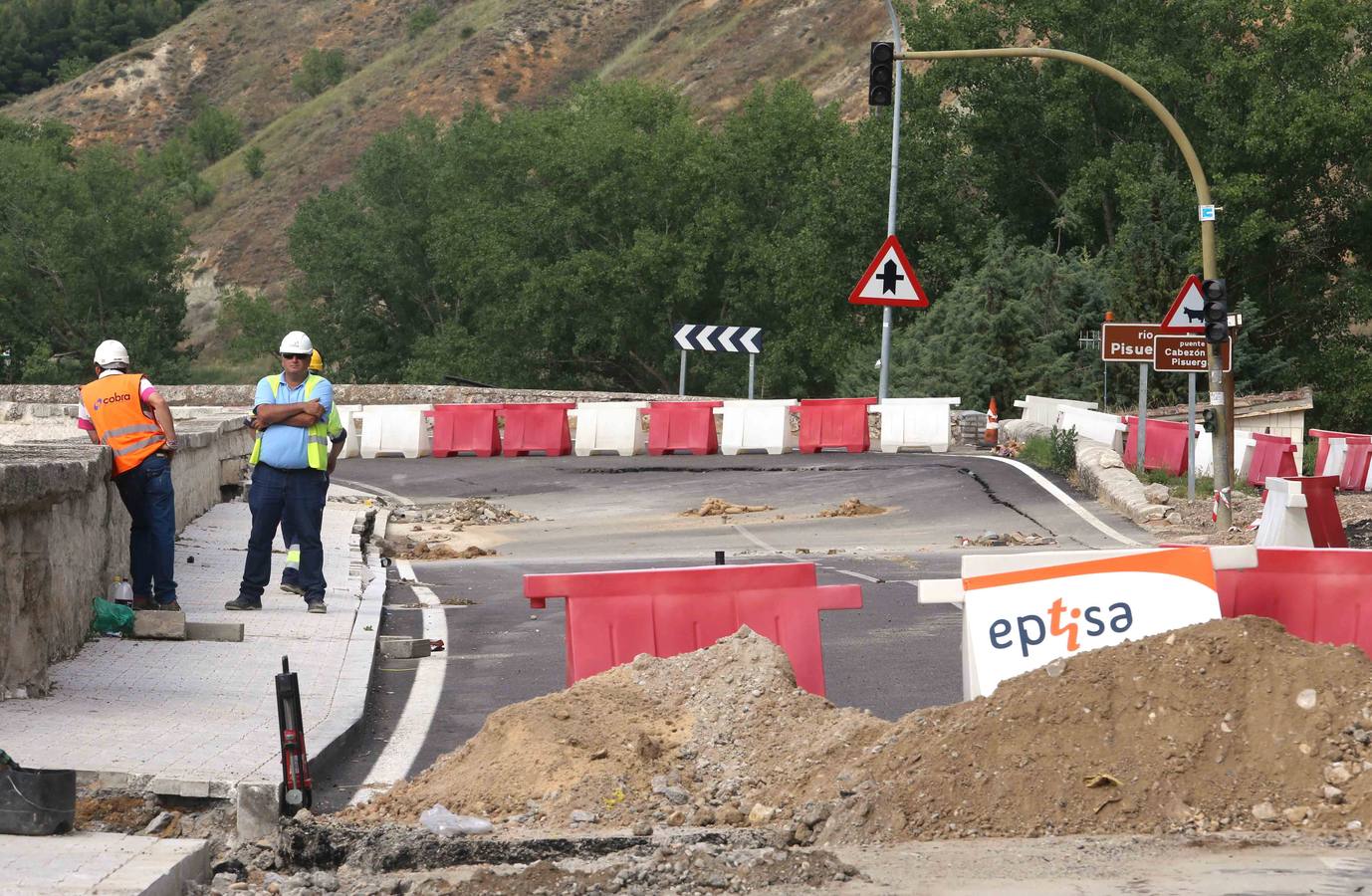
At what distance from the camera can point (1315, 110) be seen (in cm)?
4672

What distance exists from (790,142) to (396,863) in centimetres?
6057

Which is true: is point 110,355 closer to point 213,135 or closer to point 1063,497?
point 1063,497

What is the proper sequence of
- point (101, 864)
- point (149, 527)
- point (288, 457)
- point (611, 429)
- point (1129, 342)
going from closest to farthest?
point (101, 864) < point (149, 527) < point (288, 457) < point (1129, 342) < point (611, 429)

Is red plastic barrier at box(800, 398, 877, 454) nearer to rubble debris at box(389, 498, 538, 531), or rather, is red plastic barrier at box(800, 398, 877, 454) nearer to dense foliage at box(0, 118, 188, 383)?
rubble debris at box(389, 498, 538, 531)

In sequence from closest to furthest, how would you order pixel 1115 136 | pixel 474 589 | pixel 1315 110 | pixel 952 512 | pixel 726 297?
pixel 474 589 → pixel 952 512 → pixel 1315 110 → pixel 1115 136 → pixel 726 297

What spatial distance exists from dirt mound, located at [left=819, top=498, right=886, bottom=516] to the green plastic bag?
12.1m

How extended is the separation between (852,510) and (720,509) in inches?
64.0

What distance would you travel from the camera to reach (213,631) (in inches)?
429

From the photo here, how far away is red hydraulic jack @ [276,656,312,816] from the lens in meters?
6.79

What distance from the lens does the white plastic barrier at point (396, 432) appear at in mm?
33938

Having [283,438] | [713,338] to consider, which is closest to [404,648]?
[283,438]

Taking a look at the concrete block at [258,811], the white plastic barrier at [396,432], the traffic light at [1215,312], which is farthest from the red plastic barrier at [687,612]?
the white plastic barrier at [396,432]

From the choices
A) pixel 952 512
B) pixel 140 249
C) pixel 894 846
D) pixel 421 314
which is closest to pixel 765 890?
pixel 894 846

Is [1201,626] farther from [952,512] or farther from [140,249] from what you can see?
[140,249]
